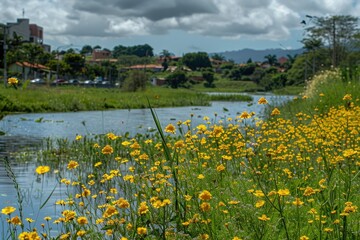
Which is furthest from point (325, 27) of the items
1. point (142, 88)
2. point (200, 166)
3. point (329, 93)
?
point (200, 166)

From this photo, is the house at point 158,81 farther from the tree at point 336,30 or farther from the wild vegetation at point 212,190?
the wild vegetation at point 212,190

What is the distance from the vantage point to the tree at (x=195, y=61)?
13612 centimetres

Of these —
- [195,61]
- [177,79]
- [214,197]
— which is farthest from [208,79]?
[214,197]

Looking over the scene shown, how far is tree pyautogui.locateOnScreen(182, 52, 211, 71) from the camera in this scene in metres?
136

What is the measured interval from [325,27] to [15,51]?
113 ft

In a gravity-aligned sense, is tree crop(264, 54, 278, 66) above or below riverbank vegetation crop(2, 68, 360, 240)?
above

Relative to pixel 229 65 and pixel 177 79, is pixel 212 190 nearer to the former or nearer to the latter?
pixel 177 79

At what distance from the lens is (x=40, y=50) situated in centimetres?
7288

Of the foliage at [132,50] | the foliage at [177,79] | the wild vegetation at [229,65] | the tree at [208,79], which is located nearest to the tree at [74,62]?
the wild vegetation at [229,65]

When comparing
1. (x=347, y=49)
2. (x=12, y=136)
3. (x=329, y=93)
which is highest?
(x=347, y=49)

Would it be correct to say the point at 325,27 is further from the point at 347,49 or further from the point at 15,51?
the point at 15,51

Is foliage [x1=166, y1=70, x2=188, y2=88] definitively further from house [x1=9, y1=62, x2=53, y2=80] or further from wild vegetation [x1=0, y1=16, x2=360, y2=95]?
house [x1=9, y1=62, x2=53, y2=80]

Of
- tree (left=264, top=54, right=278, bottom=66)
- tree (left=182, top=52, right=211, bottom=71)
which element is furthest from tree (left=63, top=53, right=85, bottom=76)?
tree (left=264, top=54, right=278, bottom=66)

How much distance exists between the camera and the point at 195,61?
139 m
